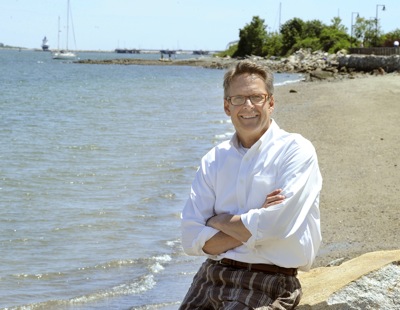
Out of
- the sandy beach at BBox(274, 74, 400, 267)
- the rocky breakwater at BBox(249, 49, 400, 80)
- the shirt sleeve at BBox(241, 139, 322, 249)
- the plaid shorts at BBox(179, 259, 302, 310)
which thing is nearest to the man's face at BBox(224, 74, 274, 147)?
the shirt sleeve at BBox(241, 139, 322, 249)

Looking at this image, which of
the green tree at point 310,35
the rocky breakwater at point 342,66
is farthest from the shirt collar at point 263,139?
the green tree at point 310,35

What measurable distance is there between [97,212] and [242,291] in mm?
6989

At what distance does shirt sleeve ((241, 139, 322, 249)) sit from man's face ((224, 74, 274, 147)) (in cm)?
20

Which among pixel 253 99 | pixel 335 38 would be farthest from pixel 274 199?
pixel 335 38

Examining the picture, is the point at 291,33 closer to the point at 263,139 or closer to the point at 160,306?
the point at 160,306

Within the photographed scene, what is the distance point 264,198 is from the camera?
3.92 meters

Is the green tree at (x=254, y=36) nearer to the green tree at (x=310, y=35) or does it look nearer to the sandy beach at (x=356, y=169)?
the green tree at (x=310, y=35)

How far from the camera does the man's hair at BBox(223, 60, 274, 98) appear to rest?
13.0ft

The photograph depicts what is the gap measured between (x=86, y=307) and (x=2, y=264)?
195cm

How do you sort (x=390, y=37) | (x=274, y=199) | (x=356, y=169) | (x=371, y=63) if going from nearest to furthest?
1. (x=274, y=199)
2. (x=356, y=169)
3. (x=371, y=63)
4. (x=390, y=37)

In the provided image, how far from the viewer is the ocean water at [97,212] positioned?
7215 mm

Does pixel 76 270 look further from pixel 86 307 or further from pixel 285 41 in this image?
pixel 285 41

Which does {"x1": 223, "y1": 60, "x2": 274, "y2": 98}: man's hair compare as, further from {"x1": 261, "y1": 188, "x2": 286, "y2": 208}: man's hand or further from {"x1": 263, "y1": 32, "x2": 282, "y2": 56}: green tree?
{"x1": 263, "y1": 32, "x2": 282, "y2": 56}: green tree

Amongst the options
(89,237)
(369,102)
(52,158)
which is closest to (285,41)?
(369,102)
